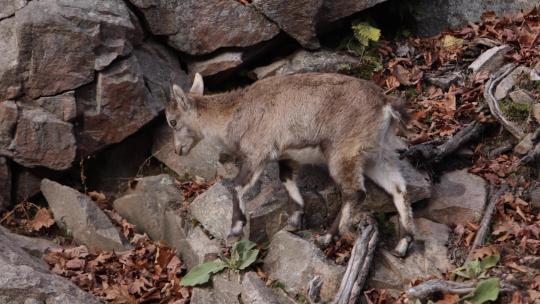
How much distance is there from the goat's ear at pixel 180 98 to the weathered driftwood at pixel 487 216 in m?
3.89

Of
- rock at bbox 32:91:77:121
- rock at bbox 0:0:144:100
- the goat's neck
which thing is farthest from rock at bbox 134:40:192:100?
the goat's neck

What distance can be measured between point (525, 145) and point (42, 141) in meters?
6.40

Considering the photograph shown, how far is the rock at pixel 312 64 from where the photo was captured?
1085cm

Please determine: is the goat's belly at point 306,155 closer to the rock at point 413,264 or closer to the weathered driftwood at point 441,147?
the weathered driftwood at point 441,147

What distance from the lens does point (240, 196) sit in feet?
27.5

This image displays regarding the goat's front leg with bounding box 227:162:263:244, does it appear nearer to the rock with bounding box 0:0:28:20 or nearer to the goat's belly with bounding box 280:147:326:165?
the goat's belly with bounding box 280:147:326:165

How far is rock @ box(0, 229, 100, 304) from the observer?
24.3 ft

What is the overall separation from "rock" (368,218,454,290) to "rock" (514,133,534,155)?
1537 mm

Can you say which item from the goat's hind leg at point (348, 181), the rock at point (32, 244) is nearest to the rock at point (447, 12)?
the goat's hind leg at point (348, 181)

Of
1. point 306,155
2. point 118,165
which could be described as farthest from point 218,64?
point 306,155

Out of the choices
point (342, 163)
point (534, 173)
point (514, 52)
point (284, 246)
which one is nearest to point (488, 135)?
point (534, 173)

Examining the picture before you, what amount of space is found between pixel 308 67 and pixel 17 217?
483 centimetres

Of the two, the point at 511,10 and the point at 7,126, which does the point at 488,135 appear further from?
the point at 7,126

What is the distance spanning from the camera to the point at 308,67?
35.5 ft
